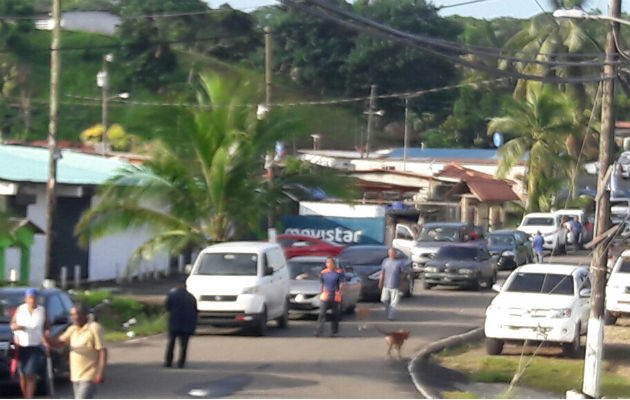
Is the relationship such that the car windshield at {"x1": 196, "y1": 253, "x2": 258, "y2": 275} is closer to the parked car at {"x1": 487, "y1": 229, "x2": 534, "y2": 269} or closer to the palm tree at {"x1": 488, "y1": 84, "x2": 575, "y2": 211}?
the parked car at {"x1": 487, "y1": 229, "x2": 534, "y2": 269}

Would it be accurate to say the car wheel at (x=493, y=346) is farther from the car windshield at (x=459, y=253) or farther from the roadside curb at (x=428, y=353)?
the car windshield at (x=459, y=253)

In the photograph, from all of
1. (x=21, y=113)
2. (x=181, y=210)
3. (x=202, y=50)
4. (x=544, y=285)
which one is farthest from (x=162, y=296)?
(x=202, y=50)

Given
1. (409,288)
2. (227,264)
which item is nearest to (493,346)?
(227,264)

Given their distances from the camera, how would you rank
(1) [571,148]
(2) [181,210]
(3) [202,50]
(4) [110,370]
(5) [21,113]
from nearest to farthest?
(4) [110,370] → (2) [181,210] → (1) [571,148] → (5) [21,113] → (3) [202,50]

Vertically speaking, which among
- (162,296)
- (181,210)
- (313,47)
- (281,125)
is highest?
(313,47)

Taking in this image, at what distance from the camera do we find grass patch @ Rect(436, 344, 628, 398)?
778 inches

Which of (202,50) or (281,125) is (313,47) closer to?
(202,50)

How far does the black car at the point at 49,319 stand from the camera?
52.5ft

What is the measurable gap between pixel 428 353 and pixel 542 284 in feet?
9.03

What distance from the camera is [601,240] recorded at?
18.6 meters

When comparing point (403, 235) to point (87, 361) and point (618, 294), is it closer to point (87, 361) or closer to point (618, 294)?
point (618, 294)

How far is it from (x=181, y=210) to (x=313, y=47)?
2251 inches

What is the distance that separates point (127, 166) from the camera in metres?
30.8

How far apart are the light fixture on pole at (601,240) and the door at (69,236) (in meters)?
18.9
